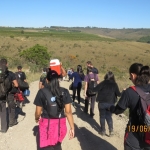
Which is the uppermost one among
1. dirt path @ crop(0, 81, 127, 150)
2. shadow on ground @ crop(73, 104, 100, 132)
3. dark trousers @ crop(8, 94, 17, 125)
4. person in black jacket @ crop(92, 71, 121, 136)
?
person in black jacket @ crop(92, 71, 121, 136)

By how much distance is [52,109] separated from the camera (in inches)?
155

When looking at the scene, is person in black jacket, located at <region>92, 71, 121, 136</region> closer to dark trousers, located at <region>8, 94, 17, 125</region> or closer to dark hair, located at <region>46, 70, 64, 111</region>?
dark trousers, located at <region>8, 94, 17, 125</region>

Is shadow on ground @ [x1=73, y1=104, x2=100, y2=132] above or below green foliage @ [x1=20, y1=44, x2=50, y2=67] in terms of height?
above

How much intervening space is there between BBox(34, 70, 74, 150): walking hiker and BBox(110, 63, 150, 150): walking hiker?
3.03 ft

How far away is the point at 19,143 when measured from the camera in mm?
6266

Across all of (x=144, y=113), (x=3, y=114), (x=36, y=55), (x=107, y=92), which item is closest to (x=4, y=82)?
(x=3, y=114)

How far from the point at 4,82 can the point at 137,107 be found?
3828mm

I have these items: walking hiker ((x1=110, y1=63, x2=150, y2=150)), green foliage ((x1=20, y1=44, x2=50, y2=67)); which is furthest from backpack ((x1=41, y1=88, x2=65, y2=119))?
green foliage ((x1=20, y1=44, x2=50, y2=67))

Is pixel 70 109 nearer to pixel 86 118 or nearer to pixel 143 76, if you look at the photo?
pixel 143 76

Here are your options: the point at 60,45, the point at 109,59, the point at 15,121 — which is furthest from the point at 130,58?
the point at 15,121

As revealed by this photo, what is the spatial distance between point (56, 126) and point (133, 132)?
1.22 metres

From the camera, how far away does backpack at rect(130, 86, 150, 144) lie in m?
3.18

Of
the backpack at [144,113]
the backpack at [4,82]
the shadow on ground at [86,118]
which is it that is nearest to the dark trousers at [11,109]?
the backpack at [4,82]

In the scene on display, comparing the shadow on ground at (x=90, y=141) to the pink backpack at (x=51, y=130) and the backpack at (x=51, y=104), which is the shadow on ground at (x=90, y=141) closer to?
the pink backpack at (x=51, y=130)
